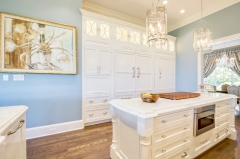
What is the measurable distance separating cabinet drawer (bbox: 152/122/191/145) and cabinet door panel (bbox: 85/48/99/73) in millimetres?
2110

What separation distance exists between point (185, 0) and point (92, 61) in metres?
2.98

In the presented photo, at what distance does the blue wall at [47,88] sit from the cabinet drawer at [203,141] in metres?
2.33

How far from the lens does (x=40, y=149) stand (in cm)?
189

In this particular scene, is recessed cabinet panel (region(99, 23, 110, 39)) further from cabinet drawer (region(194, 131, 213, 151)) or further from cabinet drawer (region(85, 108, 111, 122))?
cabinet drawer (region(194, 131, 213, 151))

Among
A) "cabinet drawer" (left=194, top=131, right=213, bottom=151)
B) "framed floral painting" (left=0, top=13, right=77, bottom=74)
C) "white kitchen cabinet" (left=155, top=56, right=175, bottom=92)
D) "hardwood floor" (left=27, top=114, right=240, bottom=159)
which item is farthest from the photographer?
"white kitchen cabinet" (left=155, top=56, right=175, bottom=92)

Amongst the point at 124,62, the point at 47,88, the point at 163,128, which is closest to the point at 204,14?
the point at 124,62

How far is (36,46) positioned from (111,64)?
66.0 inches

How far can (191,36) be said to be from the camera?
3900 mm

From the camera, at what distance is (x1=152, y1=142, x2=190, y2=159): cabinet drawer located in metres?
1.22

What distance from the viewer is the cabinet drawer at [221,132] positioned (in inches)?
76.0

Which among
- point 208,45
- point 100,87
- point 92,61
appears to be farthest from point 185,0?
point 100,87

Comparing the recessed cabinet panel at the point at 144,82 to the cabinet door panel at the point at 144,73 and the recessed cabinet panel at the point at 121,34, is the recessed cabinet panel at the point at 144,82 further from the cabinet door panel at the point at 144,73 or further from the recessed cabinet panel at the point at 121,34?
the recessed cabinet panel at the point at 121,34

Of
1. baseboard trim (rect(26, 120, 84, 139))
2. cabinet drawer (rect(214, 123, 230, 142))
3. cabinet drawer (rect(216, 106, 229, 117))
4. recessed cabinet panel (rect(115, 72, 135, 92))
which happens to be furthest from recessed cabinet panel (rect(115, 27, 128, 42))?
cabinet drawer (rect(214, 123, 230, 142))

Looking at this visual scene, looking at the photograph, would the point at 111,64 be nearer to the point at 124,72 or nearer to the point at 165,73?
the point at 124,72
